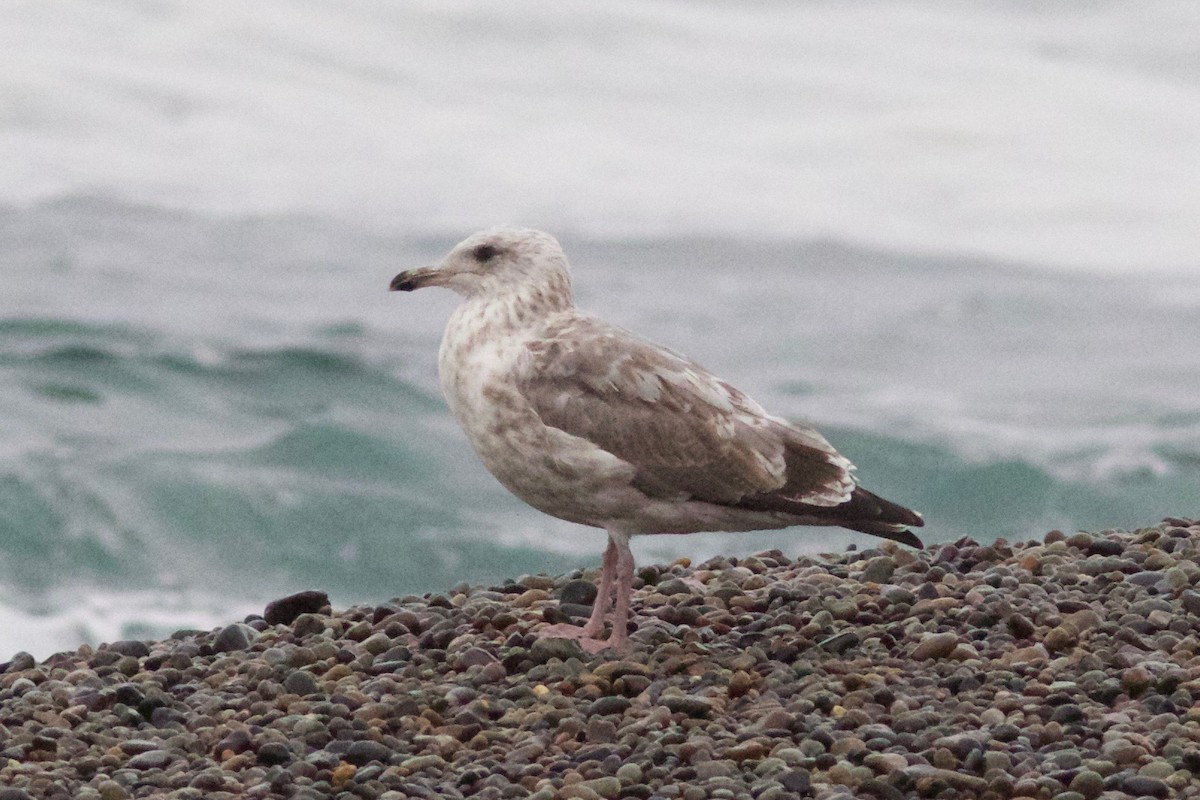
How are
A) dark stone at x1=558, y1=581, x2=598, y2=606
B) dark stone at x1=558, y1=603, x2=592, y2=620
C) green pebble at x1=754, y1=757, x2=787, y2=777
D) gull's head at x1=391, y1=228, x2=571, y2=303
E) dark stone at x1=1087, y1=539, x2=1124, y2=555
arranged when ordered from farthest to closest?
dark stone at x1=1087, y1=539, x2=1124, y2=555 < dark stone at x1=558, y1=581, x2=598, y2=606 < dark stone at x1=558, y1=603, x2=592, y2=620 < gull's head at x1=391, y1=228, x2=571, y2=303 < green pebble at x1=754, y1=757, x2=787, y2=777

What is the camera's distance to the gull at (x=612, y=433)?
9.95 metres

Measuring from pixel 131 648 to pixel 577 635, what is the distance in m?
2.70

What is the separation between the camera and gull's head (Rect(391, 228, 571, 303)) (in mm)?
10484

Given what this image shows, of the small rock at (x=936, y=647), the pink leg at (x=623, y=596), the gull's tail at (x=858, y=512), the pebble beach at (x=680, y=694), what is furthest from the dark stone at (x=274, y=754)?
the small rock at (x=936, y=647)

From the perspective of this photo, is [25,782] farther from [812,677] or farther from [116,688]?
[812,677]

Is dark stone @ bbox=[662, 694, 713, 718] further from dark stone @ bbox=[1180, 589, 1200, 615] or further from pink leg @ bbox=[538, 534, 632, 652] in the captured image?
dark stone @ bbox=[1180, 589, 1200, 615]

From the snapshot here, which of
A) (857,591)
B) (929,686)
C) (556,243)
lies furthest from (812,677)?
(556,243)

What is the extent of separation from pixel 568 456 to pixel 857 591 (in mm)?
2283

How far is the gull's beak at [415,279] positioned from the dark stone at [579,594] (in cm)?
208

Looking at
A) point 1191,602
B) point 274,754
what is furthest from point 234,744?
point 1191,602

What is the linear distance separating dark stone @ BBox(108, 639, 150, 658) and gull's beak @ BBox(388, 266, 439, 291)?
2578mm

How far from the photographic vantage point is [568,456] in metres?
9.86

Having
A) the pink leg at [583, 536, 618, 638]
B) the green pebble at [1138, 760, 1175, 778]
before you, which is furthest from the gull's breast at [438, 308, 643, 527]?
the green pebble at [1138, 760, 1175, 778]

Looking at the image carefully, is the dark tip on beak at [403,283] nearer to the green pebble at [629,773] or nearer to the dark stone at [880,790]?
the green pebble at [629,773]
